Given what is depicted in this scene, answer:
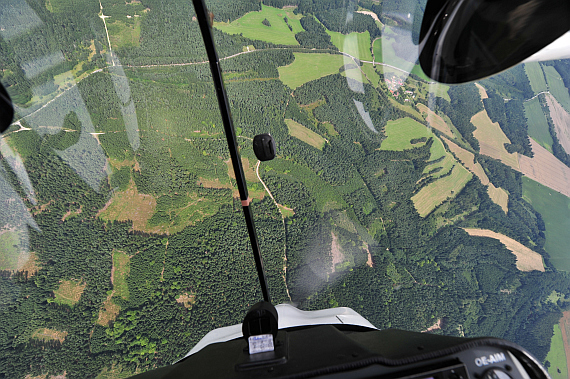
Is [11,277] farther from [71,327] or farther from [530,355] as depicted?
[530,355]

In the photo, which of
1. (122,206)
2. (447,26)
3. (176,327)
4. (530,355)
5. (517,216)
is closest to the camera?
(530,355)

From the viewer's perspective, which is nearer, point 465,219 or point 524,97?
point 524,97

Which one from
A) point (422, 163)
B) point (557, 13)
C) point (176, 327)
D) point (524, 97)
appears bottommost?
point (176, 327)

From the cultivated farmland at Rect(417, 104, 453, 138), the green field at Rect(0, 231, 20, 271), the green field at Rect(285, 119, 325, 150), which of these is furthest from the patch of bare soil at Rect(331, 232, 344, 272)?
the green field at Rect(0, 231, 20, 271)

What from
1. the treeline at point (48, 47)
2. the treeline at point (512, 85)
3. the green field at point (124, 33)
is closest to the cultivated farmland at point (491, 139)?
the treeline at point (512, 85)

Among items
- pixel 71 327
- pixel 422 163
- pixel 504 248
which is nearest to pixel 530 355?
pixel 422 163

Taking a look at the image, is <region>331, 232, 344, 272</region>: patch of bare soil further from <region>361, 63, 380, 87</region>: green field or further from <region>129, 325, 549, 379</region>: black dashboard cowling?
<region>129, 325, 549, 379</region>: black dashboard cowling

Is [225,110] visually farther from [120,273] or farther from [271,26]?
[120,273]
